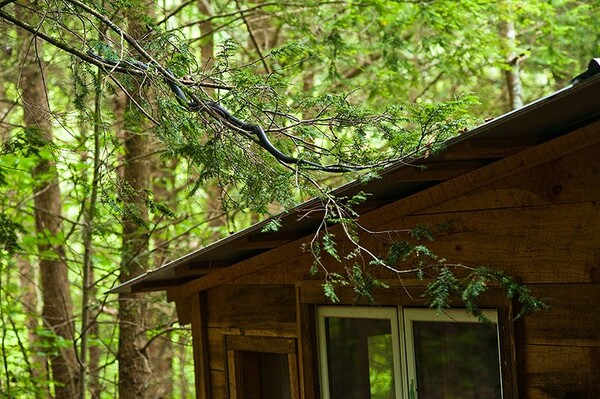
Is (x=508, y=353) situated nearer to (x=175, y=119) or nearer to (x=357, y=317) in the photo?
(x=357, y=317)

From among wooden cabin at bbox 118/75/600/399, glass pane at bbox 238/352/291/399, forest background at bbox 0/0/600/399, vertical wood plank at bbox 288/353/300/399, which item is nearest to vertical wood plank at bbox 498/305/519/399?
wooden cabin at bbox 118/75/600/399

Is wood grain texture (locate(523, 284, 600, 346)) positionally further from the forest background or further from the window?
the forest background

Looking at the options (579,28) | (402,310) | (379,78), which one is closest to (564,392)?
(402,310)

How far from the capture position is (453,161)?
4.12 meters

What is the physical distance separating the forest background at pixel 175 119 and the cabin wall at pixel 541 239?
388 mm

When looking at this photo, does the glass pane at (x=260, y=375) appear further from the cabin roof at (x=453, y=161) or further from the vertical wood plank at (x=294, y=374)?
the cabin roof at (x=453, y=161)

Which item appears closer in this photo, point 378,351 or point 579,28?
point 378,351

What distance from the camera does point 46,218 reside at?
414 inches

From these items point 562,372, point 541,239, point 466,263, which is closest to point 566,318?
point 562,372

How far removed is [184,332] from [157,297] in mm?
1001

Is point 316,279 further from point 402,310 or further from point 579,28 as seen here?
point 579,28

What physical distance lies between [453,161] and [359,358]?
1527 mm

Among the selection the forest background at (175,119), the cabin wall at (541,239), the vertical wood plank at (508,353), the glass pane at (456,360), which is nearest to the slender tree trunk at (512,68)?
the forest background at (175,119)

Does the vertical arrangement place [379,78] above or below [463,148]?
above
